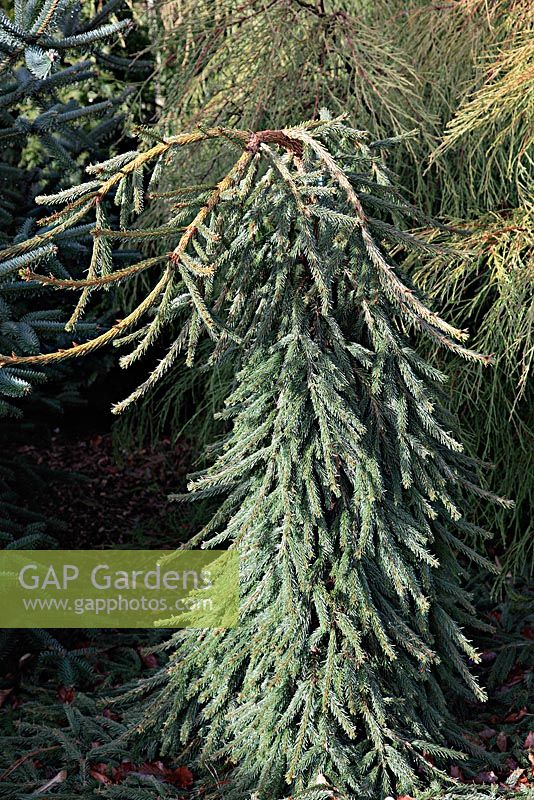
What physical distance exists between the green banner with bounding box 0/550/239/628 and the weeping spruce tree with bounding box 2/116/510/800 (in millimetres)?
285

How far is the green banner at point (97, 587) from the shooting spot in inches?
109

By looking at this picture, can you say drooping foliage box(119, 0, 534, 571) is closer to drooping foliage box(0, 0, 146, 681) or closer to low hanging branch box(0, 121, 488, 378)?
drooping foliage box(0, 0, 146, 681)

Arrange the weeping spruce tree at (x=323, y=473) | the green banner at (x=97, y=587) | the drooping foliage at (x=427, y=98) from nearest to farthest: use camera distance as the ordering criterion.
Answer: the weeping spruce tree at (x=323, y=473), the green banner at (x=97, y=587), the drooping foliage at (x=427, y=98)

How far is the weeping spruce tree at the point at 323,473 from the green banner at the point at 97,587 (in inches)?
11.2

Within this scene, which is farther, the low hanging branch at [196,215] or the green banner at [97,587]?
the green banner at [97,587]

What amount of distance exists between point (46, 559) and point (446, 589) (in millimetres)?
1496

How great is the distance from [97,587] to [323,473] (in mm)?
1620

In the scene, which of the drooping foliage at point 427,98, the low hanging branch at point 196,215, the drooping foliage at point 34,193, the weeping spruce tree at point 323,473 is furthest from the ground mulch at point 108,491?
the low hanging branch at point 196,215

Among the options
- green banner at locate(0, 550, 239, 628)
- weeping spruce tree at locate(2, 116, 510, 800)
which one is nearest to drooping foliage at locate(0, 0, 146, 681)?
green banner at locate(0, 550, 239, 628)

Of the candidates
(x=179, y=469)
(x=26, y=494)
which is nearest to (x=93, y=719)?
(x=26, y=494)

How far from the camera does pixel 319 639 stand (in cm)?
199

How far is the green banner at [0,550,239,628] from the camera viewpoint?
277 centimetres

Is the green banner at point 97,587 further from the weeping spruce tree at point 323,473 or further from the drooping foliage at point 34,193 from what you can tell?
the weeping spruce tree at point 323,473

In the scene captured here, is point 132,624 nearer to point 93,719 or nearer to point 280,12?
A: point 93,719
